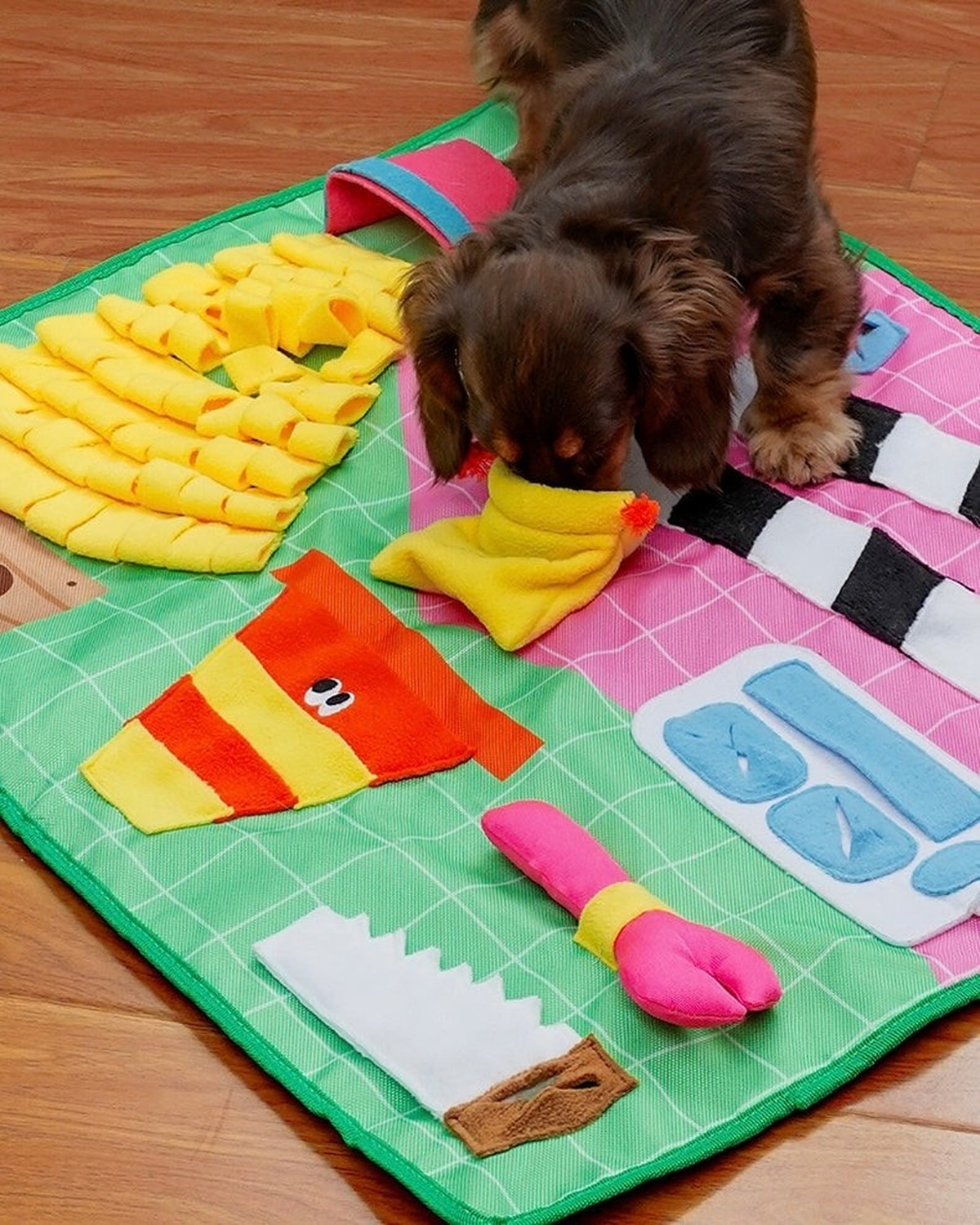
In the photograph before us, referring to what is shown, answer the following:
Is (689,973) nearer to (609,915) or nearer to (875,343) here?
(609,915)

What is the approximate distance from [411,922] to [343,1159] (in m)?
0.24

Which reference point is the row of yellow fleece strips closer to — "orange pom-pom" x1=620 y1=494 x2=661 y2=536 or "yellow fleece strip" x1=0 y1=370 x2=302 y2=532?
"yellow fleece strip" x1=0 y1=370 x2=302 y2=532

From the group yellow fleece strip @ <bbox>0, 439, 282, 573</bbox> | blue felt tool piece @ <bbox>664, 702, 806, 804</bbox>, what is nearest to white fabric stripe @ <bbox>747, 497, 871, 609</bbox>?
blue felt tool piece @ <bbox>664, 702, 806, 804</bbox>

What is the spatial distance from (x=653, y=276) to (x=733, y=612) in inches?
15.5

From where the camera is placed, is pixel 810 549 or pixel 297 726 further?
pixel 810 549

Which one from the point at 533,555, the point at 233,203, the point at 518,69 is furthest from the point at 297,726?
the point at 518,69

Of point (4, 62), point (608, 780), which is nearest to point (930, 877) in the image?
point (608, 780)

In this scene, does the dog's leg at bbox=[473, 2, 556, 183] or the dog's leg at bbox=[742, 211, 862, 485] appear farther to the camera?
the dog's leg at bbox=[473, 2, 556, 183]

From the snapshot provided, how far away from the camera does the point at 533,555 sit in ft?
6.83

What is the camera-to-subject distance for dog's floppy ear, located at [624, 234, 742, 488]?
78.5 inches

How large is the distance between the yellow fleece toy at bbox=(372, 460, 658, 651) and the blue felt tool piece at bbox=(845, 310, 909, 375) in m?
0.46

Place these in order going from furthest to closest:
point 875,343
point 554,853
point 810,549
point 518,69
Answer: point 518,69 < point 875,343 < point 810,549 < point 554,853

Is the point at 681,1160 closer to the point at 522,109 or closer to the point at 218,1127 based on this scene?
the point at 218,1127

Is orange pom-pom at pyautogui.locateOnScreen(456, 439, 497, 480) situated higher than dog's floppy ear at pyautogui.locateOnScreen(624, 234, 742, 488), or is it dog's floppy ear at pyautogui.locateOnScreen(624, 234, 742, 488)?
dog's floppy ear at pyautogui.locateOnScreen(624, 234, 742, 488)
